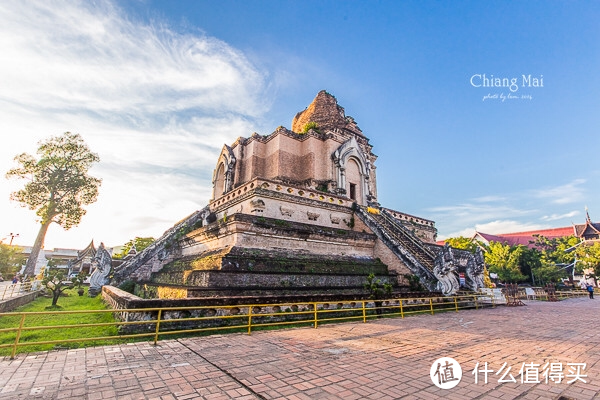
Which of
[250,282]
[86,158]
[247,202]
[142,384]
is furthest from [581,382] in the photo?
[86,158]

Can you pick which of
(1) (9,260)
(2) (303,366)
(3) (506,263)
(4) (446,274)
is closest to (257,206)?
(4) (446,274)

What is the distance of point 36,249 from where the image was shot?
79.8ft

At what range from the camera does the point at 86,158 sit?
2595 cm

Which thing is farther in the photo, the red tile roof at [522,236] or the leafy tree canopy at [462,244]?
the red tile roof at [522,236]

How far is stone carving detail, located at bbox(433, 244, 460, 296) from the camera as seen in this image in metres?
12.9

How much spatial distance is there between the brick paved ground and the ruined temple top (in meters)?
19.5

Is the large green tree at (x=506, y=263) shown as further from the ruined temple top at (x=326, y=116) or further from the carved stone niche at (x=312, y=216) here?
the carved stone niche at (x=312, y=216)

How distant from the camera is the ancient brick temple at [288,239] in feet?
35.9

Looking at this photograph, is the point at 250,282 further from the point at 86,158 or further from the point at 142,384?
the point at 86,158

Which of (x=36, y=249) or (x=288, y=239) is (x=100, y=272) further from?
(x=36, y=249)

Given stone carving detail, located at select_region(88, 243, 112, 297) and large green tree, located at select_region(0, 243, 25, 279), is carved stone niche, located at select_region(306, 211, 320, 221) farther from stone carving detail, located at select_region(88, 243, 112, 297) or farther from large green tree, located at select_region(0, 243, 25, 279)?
large green tree, located at select_region(0, 243, 25, 279)

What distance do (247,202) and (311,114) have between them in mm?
14600

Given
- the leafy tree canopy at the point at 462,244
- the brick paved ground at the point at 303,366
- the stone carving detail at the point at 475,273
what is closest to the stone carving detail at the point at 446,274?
the stone carving detail at the point at 475,273

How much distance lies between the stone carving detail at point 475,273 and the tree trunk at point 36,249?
3056 centimetres
